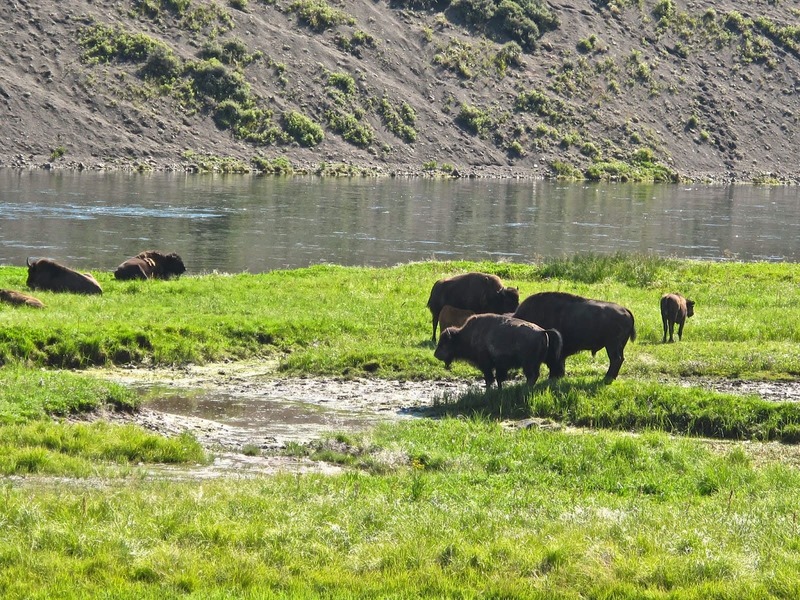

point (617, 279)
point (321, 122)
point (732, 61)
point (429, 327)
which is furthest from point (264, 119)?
point (429, 327)

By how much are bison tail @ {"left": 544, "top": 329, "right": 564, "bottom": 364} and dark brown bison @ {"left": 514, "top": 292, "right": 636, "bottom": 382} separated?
0.16 m

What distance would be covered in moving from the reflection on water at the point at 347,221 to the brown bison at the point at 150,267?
7953mm

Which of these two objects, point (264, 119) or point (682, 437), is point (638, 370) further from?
point (264, 119)

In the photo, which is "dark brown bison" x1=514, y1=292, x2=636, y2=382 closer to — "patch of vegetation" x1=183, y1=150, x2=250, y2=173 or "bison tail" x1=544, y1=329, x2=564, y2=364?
"bison tail" x1=544, y1=329, x2=564, y2=364

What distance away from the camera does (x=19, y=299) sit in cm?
2208

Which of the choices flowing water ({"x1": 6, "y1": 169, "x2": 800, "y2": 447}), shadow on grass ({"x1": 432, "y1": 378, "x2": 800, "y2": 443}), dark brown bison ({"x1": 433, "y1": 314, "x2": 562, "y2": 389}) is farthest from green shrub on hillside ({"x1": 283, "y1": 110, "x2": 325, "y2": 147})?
shadow on grass ({"x1": 432, "y1": 378, "x2": 800, "y2": 443})

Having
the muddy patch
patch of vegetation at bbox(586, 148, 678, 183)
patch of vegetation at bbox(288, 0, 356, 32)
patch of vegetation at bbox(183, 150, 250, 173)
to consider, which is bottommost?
the muddy patch

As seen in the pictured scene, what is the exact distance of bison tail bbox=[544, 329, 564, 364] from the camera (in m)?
16.4

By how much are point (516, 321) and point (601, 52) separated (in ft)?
373

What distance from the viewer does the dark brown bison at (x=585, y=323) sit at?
16859 mm

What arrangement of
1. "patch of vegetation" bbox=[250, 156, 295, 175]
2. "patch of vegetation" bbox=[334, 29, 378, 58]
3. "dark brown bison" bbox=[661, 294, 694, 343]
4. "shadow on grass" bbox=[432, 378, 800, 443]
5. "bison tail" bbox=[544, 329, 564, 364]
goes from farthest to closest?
1. "patch of vegetation" bbox=[334, 29, 378, 58]
2. "patch of vegetation" bbox=[250, 156, 295, 175]
3. "dark brown bison" bbox=[661, 294, 694, 343]
4. "bison tail" bbox=[544, 329, 564, 364]
5. "shadow on grass" bbox=[432, 378, 800, 443]

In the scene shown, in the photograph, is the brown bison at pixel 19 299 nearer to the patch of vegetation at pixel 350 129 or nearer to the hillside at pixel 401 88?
the hillside at pixel 401 88

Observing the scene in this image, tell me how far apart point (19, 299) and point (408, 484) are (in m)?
13.6

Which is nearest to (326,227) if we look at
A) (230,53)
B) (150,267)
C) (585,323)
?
(150,267)
